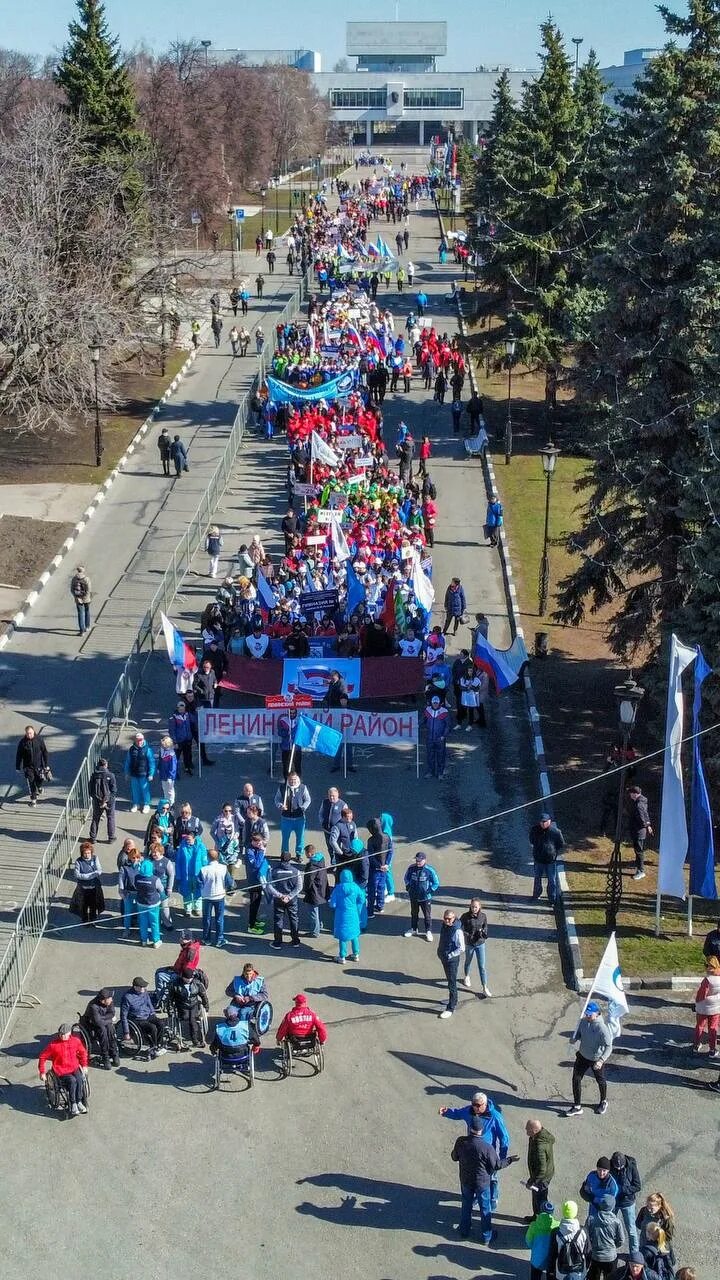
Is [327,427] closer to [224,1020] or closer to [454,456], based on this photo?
[454,456]

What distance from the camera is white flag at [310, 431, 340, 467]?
34.4 metres

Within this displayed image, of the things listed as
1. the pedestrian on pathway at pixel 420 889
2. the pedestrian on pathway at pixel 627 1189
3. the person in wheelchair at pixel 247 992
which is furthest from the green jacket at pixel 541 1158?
the pedestrian on pathway at pixel 420 889

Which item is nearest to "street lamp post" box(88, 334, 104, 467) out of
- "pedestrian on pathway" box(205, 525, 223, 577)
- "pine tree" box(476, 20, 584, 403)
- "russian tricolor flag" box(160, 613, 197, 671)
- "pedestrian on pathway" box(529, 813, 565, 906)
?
"pedestrian on pathway" box(205, 525, 223, 577)

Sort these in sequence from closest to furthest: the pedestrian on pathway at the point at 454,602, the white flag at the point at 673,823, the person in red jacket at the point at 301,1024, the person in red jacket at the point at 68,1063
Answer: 1. the person in red jacket at the point at 68,1063
2. the person in red jacket at the point at 301,1024
3. the white flag at the point at 673,823
4. the pedestrian on pathway at the point at 454,602

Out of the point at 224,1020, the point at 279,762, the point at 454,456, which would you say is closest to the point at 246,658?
the point at 279,762

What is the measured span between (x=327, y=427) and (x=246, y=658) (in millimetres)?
14647

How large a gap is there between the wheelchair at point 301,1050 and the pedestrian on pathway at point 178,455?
25554 mm

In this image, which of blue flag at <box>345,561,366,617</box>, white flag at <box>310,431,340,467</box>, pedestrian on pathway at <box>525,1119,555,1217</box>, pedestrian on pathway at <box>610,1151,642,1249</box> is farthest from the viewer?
white flag at <box>310,431,340,467</box>

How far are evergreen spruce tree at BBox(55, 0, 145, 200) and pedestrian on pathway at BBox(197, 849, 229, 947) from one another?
35.3 m

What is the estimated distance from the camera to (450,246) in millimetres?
80562

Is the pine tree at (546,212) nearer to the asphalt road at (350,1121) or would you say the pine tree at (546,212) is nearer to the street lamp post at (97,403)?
the street lamp post at (97,403)

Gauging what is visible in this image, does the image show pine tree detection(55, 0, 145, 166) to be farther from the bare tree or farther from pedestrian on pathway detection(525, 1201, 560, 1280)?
pedestrian on pathway detection(525, 1201, 560, 1280)

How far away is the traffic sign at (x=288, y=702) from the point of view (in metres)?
22.5

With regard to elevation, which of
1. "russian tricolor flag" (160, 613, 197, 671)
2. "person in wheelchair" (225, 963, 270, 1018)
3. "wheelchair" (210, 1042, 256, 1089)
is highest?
"russian tricolor flag" (160, 613, 197, 671)
